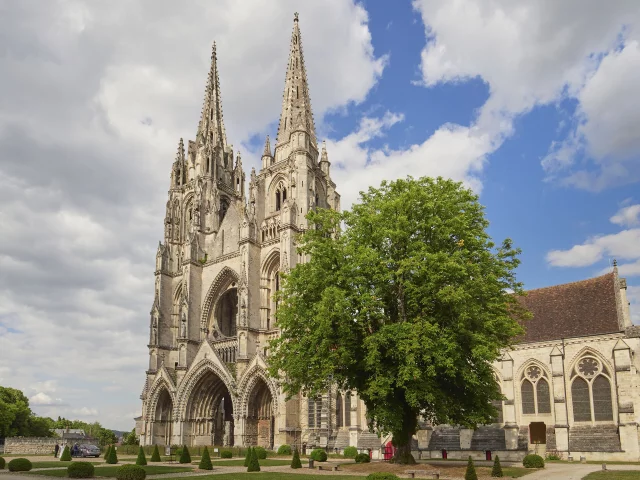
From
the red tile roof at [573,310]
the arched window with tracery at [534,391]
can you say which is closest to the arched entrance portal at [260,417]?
the arched window with tracery at [534,391]

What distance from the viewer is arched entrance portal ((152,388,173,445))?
51125 millimetres

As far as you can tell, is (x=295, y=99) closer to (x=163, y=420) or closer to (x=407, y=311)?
(x=163, y=420)

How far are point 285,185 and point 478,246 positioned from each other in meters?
32.7

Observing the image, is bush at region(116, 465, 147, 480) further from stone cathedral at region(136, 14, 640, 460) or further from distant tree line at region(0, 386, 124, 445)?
distant tree line at region(0, 386, 124, 445)

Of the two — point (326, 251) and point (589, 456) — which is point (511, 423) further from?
point (326, 251)

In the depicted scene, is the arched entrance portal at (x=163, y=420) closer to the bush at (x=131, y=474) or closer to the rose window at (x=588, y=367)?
the bush at (x=131, y=474)

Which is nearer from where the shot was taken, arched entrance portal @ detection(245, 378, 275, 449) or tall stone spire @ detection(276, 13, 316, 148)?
arched entrance portal @ detection(245, 378, 275, 449)

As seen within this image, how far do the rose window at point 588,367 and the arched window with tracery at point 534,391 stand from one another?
240 centimetres

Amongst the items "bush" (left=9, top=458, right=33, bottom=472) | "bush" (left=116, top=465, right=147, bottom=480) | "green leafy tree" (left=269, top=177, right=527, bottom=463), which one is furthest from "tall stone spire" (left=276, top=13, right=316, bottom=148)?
"bush" (left=116, top=465, right=147, bottom=480)

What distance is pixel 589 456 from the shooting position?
32.8m

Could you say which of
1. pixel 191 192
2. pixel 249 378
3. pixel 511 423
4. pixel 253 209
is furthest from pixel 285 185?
pixel 511 423

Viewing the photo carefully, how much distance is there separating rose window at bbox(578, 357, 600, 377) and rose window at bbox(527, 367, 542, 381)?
270 centimetres

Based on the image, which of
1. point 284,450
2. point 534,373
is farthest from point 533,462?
point 284,450

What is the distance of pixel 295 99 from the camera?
58219 mm
